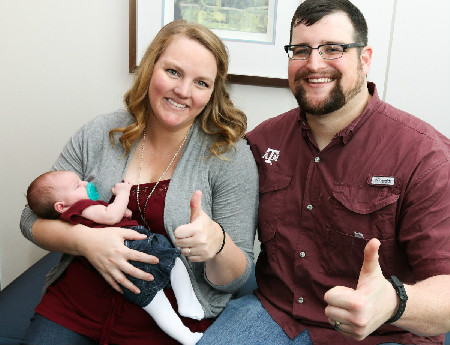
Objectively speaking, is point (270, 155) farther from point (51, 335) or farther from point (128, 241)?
point (51, 335)

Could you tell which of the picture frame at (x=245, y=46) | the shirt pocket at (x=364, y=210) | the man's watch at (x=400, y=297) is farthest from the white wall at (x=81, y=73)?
the man's watch at (x=400, y=297)

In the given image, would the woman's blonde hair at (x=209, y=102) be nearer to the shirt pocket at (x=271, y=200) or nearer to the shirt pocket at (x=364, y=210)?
the shirt pocket at (x=271, y=200)

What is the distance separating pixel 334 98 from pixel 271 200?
38 cm

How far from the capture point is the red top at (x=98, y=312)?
1.35 m

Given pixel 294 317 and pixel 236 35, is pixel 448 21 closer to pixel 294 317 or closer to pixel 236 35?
pixel 236 35

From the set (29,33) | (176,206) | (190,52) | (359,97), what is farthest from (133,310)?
(29,33)

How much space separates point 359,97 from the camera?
4.75 feet

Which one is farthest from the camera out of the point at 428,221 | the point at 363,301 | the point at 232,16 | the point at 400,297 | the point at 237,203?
the point at 232,16

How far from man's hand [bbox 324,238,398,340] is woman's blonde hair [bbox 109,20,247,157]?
0.68m

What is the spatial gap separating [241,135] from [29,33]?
1.20 meters

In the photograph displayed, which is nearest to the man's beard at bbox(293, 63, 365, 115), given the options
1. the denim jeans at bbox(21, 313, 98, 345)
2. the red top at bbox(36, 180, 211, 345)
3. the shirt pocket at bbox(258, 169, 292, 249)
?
the shirt pocket at bbox(258, 169, 292, 249)

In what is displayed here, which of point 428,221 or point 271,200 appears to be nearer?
point 428,221

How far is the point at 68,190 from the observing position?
1389 millimetres

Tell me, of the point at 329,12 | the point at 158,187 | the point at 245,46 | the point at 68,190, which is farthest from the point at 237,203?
the point at 245,46
